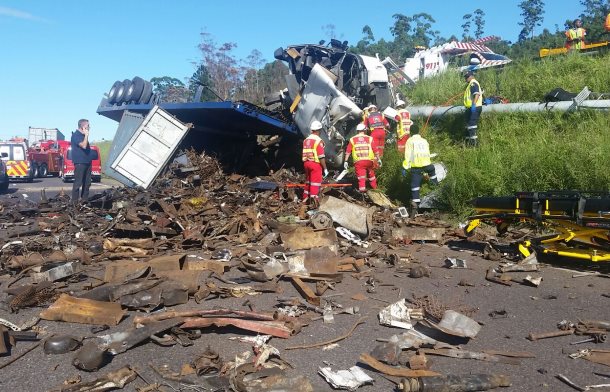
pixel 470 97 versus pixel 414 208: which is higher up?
pixel 470 97

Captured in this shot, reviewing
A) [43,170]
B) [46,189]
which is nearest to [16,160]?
[43,170]

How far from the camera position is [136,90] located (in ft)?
44.3

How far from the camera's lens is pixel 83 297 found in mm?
5320

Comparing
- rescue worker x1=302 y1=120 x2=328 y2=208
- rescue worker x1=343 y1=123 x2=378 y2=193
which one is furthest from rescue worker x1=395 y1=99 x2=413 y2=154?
rescue worker x1=302 y1=120 x2=328 y2=208

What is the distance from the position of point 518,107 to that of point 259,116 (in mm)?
5811

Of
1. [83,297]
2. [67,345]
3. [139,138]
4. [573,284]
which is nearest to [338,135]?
[139,138]

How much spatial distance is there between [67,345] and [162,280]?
4.89 ft

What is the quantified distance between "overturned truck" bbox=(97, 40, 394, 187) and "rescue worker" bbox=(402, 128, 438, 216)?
6.12ft

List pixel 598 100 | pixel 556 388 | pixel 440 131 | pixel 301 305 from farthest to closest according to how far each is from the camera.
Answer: pixel 440 131, pixel 598 100, pixel 301 305, pixel 556 388

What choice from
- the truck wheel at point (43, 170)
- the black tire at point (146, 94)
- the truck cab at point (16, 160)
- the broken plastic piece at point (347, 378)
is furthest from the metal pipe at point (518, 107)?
the truck wheel at point (43, 170)

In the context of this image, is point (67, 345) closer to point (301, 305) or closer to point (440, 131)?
point (301, 305)

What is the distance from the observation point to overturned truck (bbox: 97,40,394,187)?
11523mm

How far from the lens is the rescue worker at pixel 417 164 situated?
10.3 metres

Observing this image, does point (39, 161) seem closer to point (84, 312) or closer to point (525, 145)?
point (525, 145)
